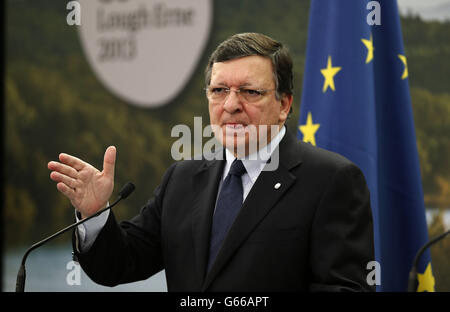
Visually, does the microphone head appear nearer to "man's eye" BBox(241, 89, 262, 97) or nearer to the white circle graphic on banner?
"man's eye" BBox(241, 89, 262, 97)

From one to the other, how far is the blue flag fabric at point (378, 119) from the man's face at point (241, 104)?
869mm

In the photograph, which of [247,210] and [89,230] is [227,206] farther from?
[89,230]

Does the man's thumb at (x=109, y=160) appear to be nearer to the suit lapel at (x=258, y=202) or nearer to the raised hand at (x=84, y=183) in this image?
the raised hand at (x=84, y=183)

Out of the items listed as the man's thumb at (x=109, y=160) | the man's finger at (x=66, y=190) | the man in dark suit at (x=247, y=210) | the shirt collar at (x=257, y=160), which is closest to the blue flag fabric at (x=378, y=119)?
the man in dark suit at (x=247, y=210)

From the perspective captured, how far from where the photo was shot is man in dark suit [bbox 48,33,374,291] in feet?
5.17

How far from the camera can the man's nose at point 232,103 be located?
5.56ft

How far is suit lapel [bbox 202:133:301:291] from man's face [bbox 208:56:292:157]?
11 centimetres

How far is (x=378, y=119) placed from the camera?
8.42 feet

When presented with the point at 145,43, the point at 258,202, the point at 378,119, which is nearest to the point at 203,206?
the point at 258,202

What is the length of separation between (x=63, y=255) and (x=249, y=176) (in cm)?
270

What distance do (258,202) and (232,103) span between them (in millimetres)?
336

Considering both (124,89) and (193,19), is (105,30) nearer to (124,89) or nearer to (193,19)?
(124,89)

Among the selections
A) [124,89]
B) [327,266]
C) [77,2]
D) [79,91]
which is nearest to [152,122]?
[124,89]

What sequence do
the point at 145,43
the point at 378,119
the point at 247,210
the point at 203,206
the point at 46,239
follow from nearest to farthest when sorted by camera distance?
the point at 46,239
the point at 247,210
the point at 203,206
the point at 378,119
the point at 145,43
